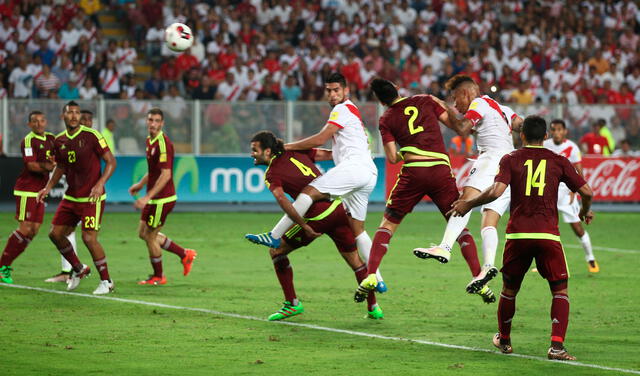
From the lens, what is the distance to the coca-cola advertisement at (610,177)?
2647 cm

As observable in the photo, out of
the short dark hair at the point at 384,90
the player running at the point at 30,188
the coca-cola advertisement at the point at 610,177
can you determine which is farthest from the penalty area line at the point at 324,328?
the coca-cola advertisement at the point at 610,177

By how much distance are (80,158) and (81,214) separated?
0.66 meters

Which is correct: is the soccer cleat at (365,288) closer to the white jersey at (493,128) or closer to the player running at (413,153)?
the player running at (413,153)

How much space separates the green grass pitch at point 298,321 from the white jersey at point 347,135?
5.43 ft

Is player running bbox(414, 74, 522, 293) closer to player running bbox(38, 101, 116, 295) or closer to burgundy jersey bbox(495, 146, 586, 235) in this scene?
burgundy jersey bbox(495, 146, 586, 235)

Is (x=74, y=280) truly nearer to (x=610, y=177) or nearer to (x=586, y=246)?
(x=586, y=246)

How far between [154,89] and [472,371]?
20186 millimetres

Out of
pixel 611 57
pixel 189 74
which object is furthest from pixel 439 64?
pixel 189 74

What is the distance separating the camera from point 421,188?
34.8 feet

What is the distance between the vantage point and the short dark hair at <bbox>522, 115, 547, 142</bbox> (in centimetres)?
844

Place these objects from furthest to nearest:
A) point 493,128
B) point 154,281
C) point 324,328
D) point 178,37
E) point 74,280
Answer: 1. point 178,37
2. point 154,281
3. point 74,280
4. point 493,128
5. point 324,328

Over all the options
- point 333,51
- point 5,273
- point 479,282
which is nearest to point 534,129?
point 479,282

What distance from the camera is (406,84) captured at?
1129 inches

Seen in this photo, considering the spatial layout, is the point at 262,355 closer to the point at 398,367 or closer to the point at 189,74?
the point at 398,367
